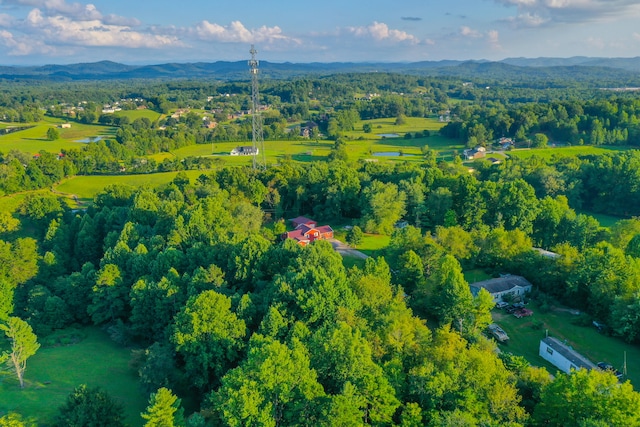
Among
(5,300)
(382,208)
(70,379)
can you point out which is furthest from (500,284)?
(5,300)

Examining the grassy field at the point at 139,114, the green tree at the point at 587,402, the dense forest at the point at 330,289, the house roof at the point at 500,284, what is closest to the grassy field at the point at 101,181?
the dense forest at the point at 330,289

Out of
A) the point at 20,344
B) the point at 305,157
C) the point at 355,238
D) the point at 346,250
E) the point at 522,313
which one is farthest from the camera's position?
the point at 305,157

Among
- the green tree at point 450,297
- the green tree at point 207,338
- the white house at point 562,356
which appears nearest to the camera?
the green tree at point 207,338

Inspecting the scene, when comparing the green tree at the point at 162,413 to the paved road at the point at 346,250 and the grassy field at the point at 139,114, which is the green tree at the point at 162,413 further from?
the grassy field at the point at 139,114

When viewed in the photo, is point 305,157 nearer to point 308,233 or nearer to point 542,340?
point 308,233

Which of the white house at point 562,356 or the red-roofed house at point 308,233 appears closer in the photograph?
the white house at point 562,356

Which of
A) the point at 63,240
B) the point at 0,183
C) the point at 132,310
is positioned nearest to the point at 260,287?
the point at 132,310
